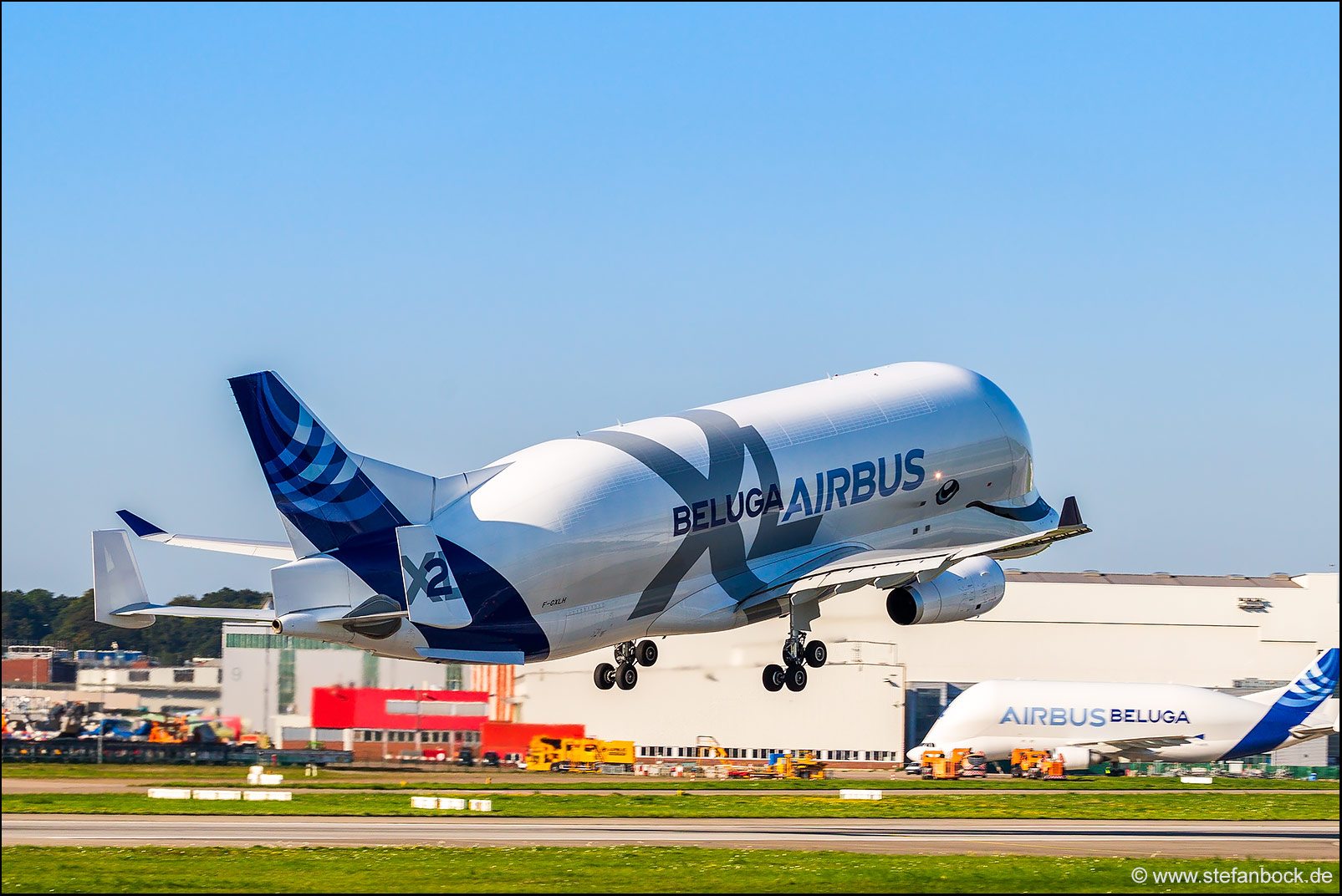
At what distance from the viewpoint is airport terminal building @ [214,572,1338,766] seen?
222 ft

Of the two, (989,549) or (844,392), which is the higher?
(844,392)

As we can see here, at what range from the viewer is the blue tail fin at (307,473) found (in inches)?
1695

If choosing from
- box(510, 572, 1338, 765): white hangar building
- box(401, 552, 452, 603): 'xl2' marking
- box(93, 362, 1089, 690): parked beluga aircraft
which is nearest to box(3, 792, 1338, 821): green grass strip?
box(510, 572, 1338, 765): white hangar building

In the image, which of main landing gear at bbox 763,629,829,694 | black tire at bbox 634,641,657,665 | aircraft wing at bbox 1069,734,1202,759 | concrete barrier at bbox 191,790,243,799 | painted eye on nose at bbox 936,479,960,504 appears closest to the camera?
Answer: main landing gear at bbox 763,629,829,694

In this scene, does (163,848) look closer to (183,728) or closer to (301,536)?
(301,536)

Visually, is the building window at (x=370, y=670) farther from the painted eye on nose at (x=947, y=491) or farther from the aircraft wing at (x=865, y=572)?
the painted eye on nose at (x=947, y=491)

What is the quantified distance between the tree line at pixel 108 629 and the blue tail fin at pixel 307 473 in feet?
78.3

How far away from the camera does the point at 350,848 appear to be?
43.2 metres

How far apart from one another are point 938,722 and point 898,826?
131 ft

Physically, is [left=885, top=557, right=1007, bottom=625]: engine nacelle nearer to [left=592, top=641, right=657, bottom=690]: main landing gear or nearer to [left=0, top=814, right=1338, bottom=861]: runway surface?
[left=0, top=814, right=1338, bottom=861]: runway surface

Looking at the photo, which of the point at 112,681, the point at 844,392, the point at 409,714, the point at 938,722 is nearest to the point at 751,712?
the point at 938,722

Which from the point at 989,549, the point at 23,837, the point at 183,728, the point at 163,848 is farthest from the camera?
the point at 183,728

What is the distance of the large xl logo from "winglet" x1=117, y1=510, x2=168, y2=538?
559 inches

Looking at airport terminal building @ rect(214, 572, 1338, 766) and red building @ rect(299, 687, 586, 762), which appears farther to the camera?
airport terminal building @ rect(214, 572, 1338, 766)
